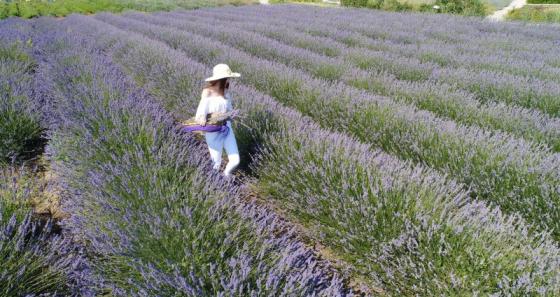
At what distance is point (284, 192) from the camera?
2762 millimetres

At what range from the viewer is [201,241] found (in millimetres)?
1645

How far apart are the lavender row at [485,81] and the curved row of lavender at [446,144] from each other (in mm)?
1449

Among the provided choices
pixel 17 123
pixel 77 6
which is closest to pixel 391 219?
pixel 17 123

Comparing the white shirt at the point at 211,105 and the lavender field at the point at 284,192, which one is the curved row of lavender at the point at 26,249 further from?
the white shirt at the point at 211,105

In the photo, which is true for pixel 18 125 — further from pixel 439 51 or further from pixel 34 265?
pixel 439 51

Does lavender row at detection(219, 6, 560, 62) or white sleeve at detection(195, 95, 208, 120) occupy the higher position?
lavender row at detection(219, 6, 560, 62)

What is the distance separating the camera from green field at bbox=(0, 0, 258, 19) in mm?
15805

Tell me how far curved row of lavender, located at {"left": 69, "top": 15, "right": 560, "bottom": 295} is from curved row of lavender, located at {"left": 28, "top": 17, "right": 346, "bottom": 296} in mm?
330

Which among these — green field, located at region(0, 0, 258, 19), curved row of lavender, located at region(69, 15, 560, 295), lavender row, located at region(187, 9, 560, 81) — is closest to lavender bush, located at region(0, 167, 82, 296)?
curved row of lavender, located at region(69, 15, 560, 295)

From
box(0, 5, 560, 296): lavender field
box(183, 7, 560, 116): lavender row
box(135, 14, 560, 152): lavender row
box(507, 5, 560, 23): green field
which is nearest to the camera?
box(0, 5, 560, 296): lavender field

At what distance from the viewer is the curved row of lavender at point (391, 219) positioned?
1610mm

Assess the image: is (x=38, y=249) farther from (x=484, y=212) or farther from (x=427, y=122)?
(x=427, y=122)

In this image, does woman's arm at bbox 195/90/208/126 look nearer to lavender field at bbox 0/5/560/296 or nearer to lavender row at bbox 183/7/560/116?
lavender field at bbox 0/5/560/296

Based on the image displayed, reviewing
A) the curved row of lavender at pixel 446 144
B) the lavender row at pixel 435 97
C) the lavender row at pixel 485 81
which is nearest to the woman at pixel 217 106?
the curved row of lavender at pixel 446 144
